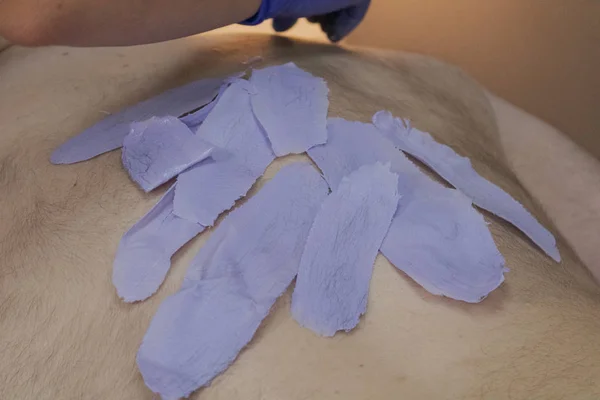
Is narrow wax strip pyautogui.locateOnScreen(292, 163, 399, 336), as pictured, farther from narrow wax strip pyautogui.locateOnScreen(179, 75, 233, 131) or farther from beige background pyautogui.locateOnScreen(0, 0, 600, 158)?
beige background pyautogui.locateOnScreen(0, 0, 600, 158)

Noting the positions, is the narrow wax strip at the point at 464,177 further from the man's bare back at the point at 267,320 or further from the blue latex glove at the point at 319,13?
the blue latex glove at the point at 319,13

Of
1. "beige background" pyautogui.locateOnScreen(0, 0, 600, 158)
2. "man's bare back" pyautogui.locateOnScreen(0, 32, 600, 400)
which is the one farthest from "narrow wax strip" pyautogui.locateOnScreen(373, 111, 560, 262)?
"beige background" pyautogui.locateOnScreen(0, 0, 600, 158)

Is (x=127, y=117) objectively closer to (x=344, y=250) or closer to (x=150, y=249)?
(x=150, y=249)

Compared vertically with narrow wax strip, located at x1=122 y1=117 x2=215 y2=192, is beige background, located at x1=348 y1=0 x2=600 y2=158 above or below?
below

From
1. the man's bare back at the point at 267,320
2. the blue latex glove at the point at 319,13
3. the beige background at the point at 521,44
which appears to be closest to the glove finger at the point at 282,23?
the blue latex glove at the point at 319,13

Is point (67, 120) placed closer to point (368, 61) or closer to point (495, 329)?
point (368, 61)
